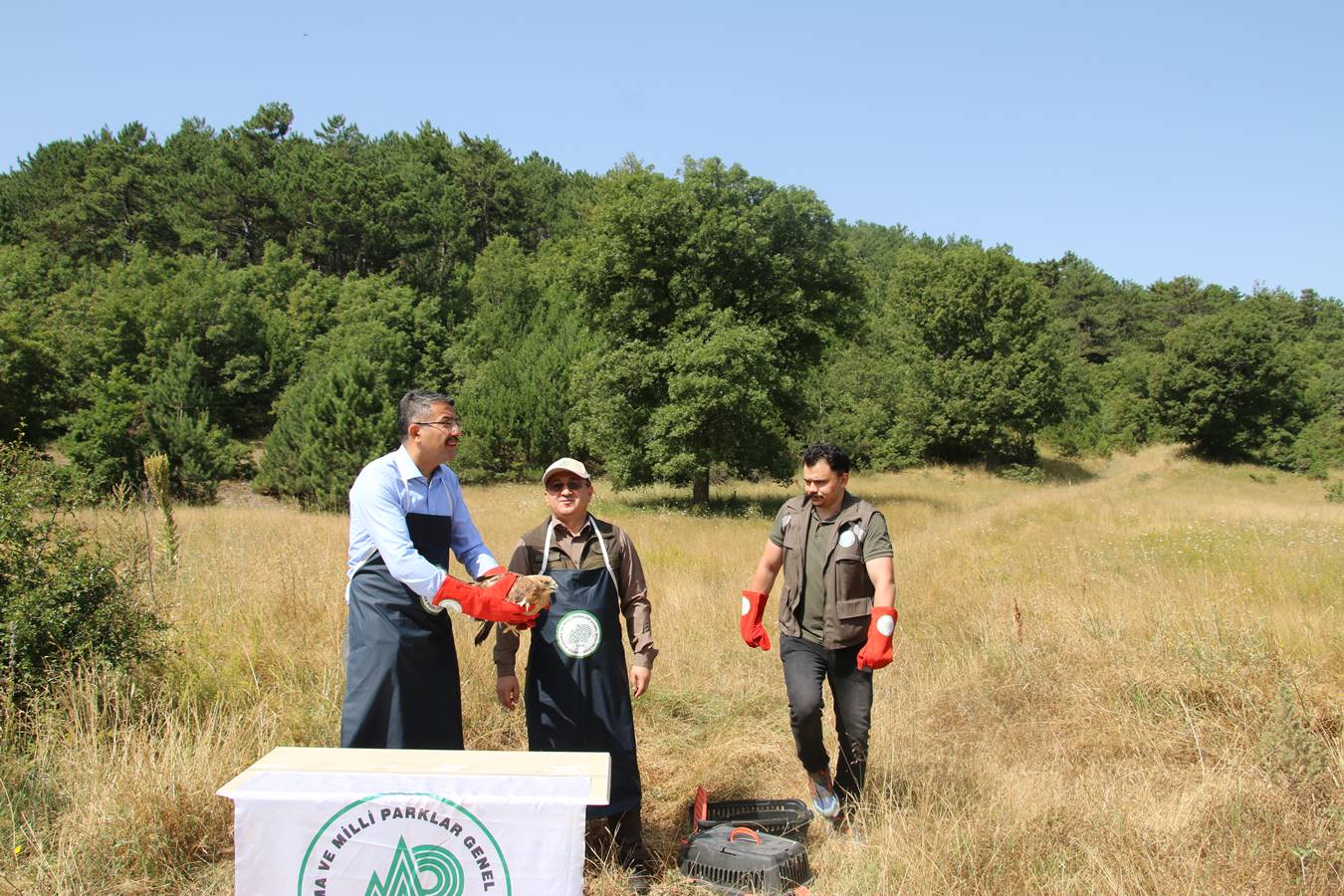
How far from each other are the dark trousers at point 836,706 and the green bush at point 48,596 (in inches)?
140

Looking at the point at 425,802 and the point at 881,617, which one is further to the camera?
the point at 881,617

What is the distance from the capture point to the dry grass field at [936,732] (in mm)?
3338

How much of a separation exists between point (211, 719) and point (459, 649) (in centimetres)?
211

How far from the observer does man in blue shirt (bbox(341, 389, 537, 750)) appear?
3209 mm

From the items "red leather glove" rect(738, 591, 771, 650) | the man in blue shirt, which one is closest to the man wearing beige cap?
the man in blue shirt

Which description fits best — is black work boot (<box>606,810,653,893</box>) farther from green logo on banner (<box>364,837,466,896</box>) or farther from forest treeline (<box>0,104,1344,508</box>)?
forest treeline (<box>0,104,1344,508</box>)

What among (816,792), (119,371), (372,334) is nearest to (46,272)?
(119,371)

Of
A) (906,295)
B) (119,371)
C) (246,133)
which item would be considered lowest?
(119,371)

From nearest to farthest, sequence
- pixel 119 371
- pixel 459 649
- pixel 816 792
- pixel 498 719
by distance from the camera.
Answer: pixel 816 792
pixel 498 719
pixel 459 649
pixel 119 371

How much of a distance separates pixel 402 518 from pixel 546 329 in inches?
1823

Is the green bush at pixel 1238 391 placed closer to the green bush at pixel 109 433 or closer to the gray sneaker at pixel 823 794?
the gray sneaker at pixel 823 794

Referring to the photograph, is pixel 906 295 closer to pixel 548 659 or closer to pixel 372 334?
pixel 372 334

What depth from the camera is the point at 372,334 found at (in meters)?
44.9

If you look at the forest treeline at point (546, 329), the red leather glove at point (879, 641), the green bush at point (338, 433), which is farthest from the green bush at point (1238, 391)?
A: the red leather glove at point (879, 641)
